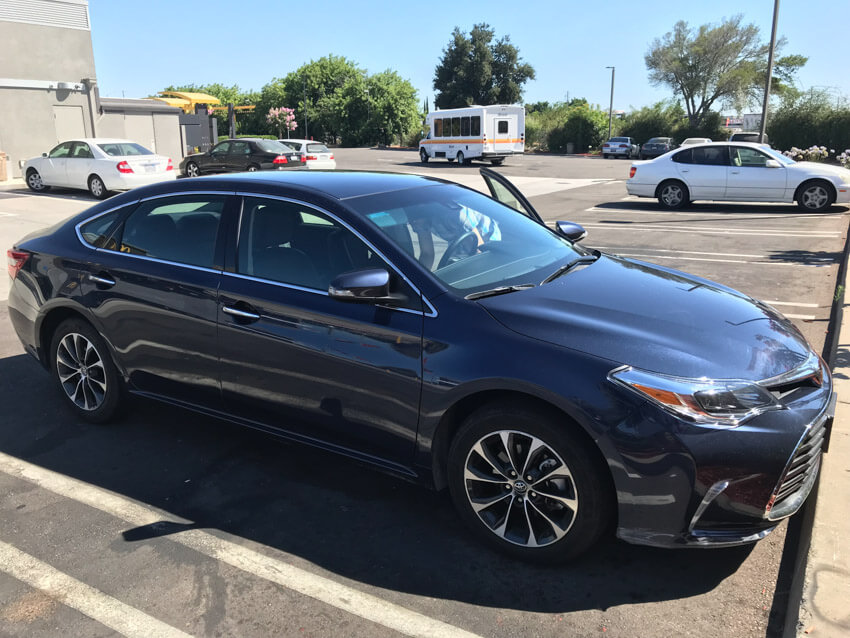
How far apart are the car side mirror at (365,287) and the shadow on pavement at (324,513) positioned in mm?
979

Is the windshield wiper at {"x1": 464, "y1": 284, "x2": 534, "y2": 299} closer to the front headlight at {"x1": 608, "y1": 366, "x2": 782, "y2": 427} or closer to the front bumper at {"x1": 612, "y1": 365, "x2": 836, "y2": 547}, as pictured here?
the front headlight at {"x1": 608, "y1": 366, "x2": 782, "y2": 427}

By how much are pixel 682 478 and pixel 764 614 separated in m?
0.67

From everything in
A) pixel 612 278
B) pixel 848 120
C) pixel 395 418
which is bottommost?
pixel 395 418

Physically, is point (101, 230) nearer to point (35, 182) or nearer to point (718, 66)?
point (35, 182)

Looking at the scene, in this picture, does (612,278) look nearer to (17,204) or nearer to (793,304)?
(793,304)

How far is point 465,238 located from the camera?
148 inches

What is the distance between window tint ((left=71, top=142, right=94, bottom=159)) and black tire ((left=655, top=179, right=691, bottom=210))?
14183 mm

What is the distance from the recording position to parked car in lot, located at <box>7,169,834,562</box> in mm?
2719

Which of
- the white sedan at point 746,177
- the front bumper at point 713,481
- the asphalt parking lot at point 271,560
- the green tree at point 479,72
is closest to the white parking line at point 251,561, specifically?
the asphalt parking lot at point 271,560

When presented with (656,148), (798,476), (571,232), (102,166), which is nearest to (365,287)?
(798,476)

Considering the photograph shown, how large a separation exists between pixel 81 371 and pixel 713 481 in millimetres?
3830

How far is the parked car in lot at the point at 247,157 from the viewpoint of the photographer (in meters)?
22.4

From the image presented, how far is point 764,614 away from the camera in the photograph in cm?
276

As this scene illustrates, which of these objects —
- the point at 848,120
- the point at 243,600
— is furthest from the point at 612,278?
the point at 848,120
